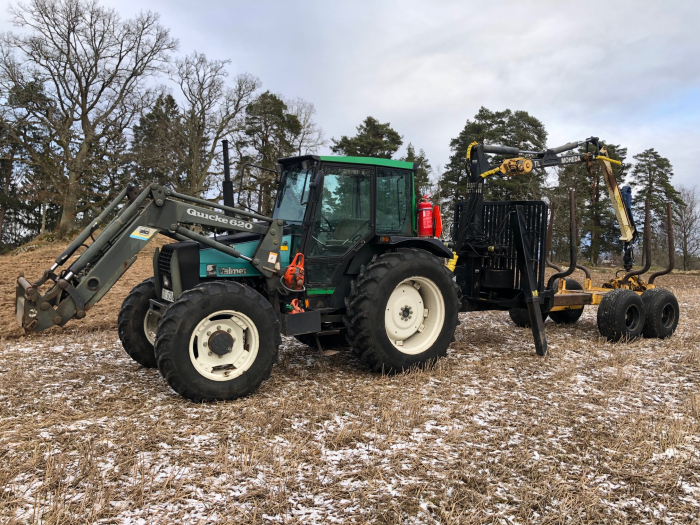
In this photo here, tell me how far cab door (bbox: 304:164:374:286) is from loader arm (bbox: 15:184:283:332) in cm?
51

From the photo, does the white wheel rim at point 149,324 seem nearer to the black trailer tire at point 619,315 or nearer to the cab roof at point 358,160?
the cab roof at point 358,160

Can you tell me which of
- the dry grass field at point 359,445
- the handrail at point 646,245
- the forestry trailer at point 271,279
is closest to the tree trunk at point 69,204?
the dry grass field at point 359,445

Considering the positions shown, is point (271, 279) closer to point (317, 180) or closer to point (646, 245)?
point (317, 180)

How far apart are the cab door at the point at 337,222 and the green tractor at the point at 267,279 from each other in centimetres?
1

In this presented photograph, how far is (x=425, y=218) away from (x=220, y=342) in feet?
9.66

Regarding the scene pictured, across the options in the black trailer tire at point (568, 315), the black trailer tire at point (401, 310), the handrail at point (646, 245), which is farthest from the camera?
the black trailer tire at point (568, 315)

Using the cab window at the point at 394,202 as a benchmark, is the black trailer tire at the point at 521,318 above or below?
below

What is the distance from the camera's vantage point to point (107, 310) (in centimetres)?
1038

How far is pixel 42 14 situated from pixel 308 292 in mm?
25628

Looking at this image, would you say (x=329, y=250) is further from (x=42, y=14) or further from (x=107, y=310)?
(x=42, y=14)

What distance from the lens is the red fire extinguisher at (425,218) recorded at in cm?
634

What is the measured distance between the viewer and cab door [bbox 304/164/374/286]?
18.6ft

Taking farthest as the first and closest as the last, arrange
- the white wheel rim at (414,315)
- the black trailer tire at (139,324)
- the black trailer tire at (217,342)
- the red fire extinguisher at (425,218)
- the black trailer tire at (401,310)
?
the red fire extinguisher at (425,218), the white wheel rim at (414,315), the black trailer tire at (139,324), the black trailer tire at (401,310), the black trailer tire at (217,342)

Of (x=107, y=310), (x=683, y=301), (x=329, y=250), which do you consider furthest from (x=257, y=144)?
(x=329, y=250)
